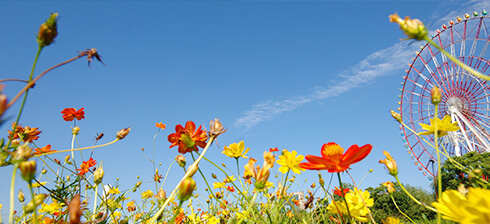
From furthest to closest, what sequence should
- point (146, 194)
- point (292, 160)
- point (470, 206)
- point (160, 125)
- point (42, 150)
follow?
point (160, 125) < point (146, 194) < point (42, 150) < point (292, 160) < point (470, 206)

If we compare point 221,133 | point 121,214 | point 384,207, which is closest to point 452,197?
point 221,133

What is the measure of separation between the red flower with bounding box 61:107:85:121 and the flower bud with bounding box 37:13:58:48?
1234 millimetres

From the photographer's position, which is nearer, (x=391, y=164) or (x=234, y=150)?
(x=391, y=164)

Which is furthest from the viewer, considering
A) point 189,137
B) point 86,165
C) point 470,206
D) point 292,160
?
point 86,165

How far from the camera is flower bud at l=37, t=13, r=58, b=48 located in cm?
48

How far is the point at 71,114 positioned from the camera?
5.10ft

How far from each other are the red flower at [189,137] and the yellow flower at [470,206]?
22.2 inches

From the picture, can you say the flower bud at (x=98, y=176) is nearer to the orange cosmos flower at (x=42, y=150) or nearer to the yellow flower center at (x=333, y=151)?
the orange cosmos flower at (x=42, y=150)

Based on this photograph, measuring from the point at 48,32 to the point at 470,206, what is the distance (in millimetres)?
649

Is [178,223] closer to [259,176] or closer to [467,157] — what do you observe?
[259,176]

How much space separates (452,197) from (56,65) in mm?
599

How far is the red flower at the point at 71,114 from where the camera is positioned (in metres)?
1.54

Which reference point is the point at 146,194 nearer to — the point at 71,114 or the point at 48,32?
the point at 71,114

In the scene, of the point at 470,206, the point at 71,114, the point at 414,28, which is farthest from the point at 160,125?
the point at 470,206
